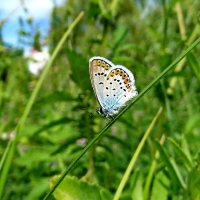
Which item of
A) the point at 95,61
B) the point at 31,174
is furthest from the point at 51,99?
the point at 31,174

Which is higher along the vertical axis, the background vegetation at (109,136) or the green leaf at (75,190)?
the background vegetation at (109,136)

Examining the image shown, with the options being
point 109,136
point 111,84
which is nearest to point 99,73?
point 111,84

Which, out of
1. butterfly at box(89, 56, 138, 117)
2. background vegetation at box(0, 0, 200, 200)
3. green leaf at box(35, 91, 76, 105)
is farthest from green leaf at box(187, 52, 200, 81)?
green leaf at box(35, 91, 76, 105)

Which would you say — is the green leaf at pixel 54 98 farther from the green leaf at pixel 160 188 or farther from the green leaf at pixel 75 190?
the green leaf at pixel 75 190

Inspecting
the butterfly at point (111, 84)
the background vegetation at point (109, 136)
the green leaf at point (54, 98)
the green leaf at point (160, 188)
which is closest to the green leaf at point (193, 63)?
the background vegetation at point (109, 136)

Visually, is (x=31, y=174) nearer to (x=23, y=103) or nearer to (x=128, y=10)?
(x=23, y=103)
